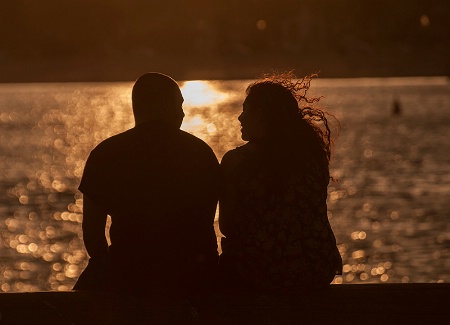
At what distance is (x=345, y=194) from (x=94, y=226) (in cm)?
3669

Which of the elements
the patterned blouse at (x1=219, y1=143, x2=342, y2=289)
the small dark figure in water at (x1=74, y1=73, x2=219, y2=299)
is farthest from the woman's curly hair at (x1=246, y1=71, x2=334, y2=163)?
the small dark figure in water at (x1=74, y1=73, x2=219, y2=299)

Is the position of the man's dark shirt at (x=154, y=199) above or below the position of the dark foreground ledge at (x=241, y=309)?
above

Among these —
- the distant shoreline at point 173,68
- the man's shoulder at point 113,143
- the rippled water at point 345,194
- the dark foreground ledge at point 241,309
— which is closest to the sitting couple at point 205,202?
the man's shoulder at point 113,143

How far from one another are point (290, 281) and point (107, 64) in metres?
165

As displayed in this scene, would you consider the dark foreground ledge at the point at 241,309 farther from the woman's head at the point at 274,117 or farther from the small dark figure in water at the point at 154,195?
the woman's head at the point at 274,117

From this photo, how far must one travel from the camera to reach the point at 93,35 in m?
167

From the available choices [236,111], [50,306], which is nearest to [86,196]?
[50,306]

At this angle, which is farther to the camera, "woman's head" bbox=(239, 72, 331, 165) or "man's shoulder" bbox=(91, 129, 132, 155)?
"woman's head" bbox=(239, 72, 331, 165)

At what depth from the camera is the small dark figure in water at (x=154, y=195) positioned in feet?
16.4

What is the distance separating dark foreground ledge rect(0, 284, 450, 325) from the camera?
4855 millimetres

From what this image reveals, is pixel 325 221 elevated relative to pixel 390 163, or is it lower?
elevated

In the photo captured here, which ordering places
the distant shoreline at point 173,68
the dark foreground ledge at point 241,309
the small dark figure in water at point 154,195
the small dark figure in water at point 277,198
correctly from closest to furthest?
1. the dark foreground ledge at point 241,309
2. the small dark figure in water at point 154,195
3. the small dark figure in water at point 277,198
4. the distant shoreline at point 173,68

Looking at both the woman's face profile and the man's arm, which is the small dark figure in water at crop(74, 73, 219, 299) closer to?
the man's arm

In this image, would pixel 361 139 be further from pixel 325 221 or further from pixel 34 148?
pixel 325 221
